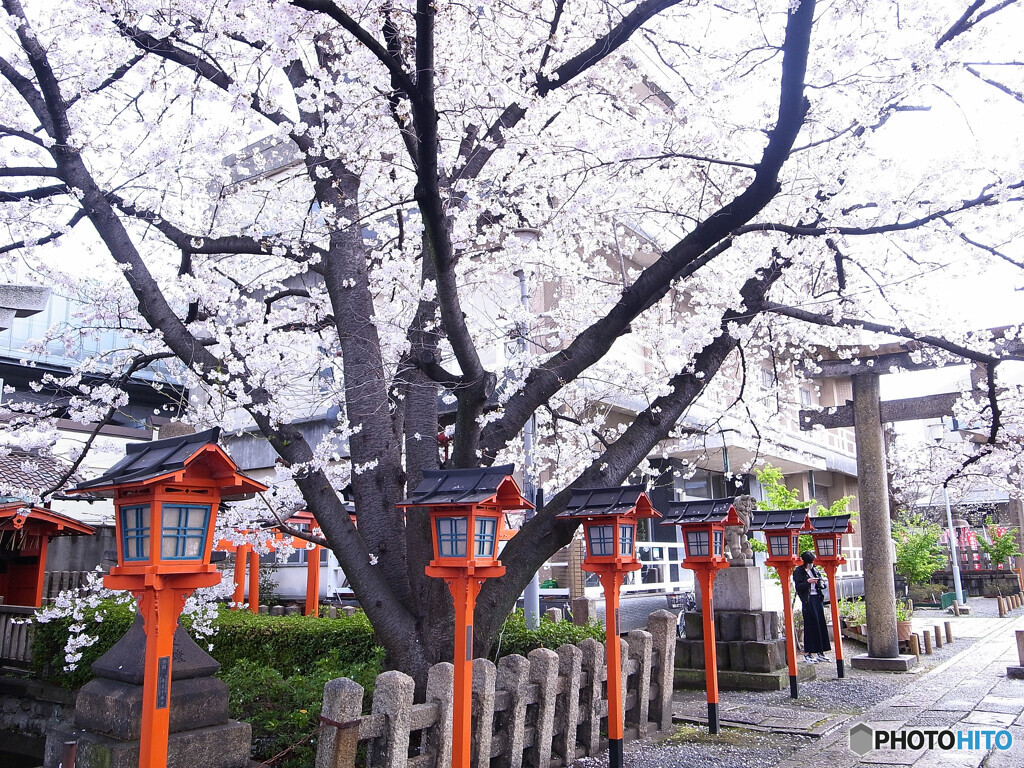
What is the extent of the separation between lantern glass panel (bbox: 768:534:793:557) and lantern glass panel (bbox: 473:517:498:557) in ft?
23.9

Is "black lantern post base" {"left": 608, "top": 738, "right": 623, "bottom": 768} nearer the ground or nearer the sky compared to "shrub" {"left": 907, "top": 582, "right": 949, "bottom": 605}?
nearer the sky

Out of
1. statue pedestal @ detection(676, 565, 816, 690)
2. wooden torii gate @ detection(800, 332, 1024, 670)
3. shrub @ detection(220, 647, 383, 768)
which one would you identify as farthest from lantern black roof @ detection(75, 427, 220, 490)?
wooden torii gate @ detection(800, 332, 1024, 670)

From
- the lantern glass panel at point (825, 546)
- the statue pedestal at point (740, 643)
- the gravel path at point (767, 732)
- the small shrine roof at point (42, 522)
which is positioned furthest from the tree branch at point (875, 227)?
the small shrine roof at point (42, 522)

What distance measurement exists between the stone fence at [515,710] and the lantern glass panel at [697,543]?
0.80 meters

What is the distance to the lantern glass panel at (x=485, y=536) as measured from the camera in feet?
17.3

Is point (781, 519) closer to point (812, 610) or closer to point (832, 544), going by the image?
point (832, 544)

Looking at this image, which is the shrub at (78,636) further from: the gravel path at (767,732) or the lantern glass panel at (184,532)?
the gravel path at (767,732)

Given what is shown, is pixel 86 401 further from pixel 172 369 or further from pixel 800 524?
pixel 800 524

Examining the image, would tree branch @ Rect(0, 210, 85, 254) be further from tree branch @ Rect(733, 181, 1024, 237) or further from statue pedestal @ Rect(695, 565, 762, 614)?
statue pedestal @ Rect(695, 565, 762, 614)

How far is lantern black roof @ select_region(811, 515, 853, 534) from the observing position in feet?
41.3

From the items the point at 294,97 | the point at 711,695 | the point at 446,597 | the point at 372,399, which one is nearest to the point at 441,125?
the point at 294,97

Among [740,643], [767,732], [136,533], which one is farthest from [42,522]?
[767,732]

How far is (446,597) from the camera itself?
21.8 feet

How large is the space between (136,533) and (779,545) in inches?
372
